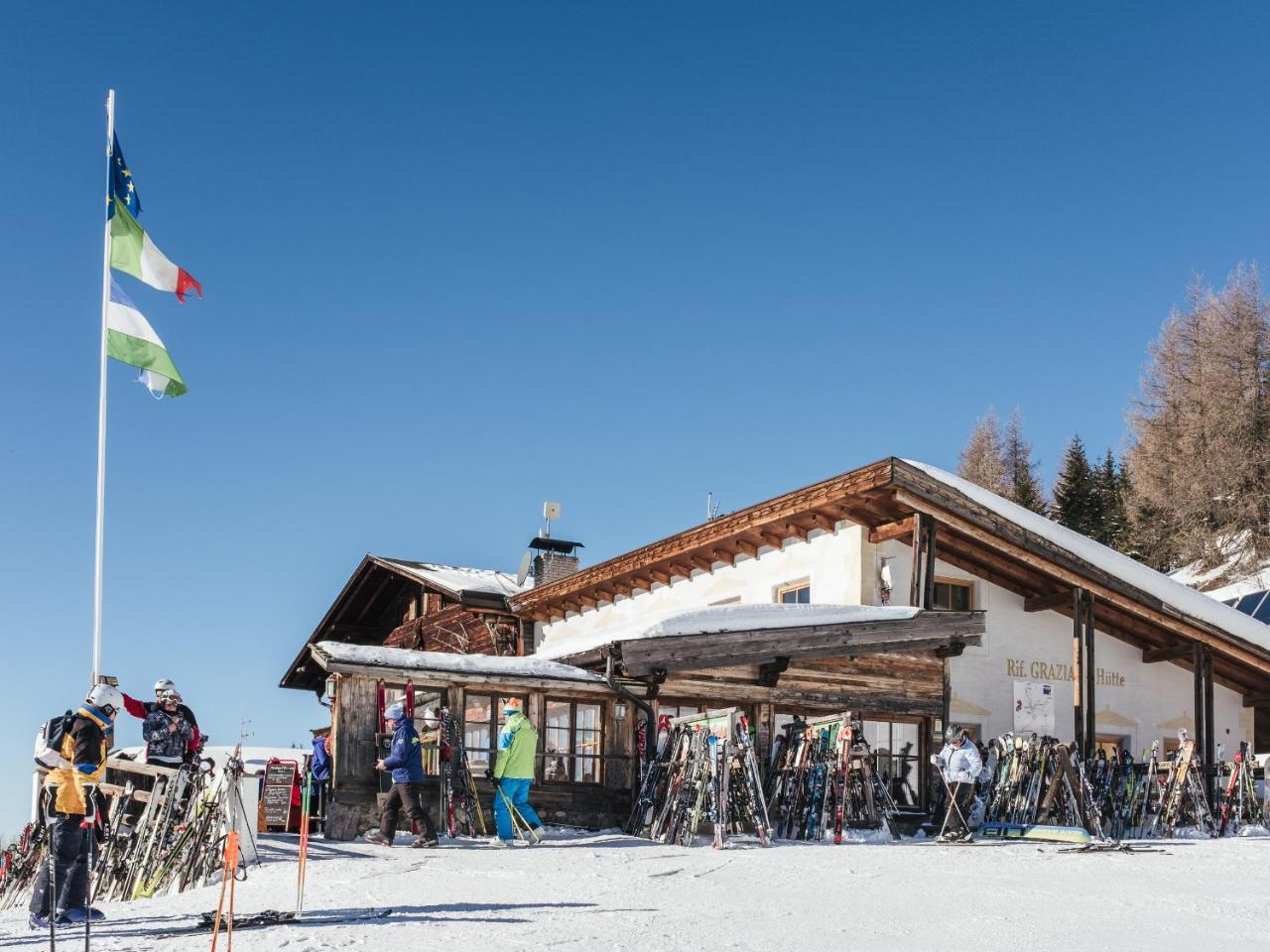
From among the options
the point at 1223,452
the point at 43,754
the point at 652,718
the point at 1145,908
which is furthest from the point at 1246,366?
the point at 43,754

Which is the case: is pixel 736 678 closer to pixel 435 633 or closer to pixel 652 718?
pixel 652 718

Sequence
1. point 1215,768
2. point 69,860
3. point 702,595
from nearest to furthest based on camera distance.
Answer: point 69,860, point 1215,768, point 702,595

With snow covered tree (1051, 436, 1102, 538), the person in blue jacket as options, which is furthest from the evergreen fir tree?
the person in blue jacket

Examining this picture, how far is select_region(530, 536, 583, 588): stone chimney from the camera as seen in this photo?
29.7 meters

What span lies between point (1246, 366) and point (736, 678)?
33.8 metres

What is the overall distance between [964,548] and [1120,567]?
4.25 metres

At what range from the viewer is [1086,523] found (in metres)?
50.6

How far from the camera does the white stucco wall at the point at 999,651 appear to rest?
70.2ft

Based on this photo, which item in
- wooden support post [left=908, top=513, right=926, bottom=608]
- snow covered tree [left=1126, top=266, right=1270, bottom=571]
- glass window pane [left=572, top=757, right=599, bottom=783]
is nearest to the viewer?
glass window pane [left=572, top=757, right=599, bottom=783]

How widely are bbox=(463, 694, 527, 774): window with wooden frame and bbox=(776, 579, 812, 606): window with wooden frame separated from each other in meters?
6.70

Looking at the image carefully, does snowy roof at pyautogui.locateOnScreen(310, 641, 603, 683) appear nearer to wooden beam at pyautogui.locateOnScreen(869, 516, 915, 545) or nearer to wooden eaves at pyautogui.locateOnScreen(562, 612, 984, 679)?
wooden eaves at pyautogui.locateOnScreen(562, 612, 984, 679)

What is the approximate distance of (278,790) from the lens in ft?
64.0

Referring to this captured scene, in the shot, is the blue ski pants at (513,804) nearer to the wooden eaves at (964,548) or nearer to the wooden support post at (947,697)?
the wooden eaves at (964,548)

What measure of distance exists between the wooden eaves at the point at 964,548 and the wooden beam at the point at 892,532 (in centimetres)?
2
